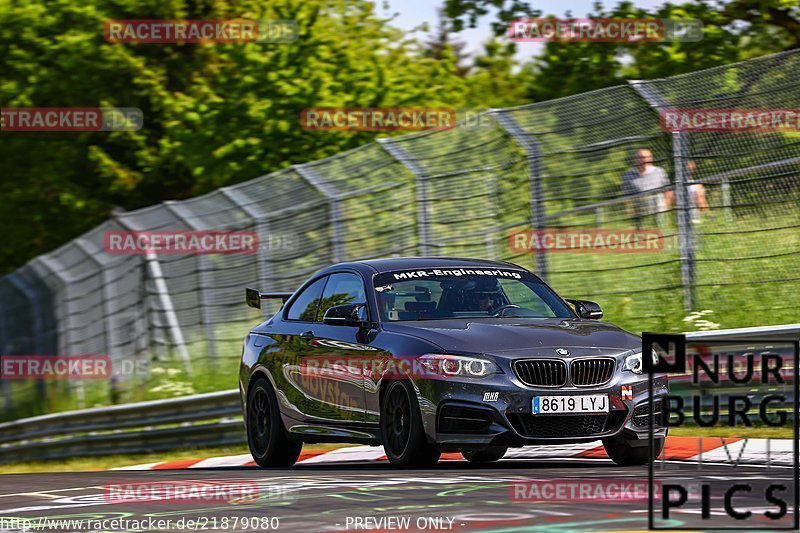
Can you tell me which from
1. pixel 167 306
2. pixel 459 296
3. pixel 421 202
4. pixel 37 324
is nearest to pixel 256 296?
pixel 459 296

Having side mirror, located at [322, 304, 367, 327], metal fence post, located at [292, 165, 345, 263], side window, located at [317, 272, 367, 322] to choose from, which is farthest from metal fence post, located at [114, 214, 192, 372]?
side mirror, located at [322, 304, 367, 327]

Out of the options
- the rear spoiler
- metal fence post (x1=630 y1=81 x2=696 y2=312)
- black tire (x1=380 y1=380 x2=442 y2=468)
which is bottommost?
black tire (x1=380 y1=380 x2=442 y2=468)

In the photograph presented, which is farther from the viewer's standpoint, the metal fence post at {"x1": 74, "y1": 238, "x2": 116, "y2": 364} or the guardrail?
the metal fence post at {"x1": 74, "y1": 238, "x2": 116, "y2": 364}

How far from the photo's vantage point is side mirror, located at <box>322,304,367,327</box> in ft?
36.9

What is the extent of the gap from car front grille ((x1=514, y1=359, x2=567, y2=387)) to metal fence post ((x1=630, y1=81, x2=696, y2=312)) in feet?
16.0

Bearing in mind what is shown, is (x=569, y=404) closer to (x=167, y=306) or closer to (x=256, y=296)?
(x=256, y=296)

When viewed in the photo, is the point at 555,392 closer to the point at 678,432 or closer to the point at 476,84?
the point at 678,432

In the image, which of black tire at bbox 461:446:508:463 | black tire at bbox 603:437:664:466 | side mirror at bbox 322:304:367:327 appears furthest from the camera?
side mirror at bbox 322:304:367:327

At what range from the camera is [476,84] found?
45.6 metres

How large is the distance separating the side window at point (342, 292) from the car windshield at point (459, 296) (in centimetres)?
19

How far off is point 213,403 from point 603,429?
7403 millimetres

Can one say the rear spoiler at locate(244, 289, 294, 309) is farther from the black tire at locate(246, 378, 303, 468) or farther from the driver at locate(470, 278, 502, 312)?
the driver at locate(470, 278, 502, 312)

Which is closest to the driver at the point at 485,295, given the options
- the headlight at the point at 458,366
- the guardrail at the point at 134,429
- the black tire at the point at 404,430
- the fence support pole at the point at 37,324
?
the black tire at the point at 404,430

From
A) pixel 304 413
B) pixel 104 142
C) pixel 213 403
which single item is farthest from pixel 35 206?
pixel 304 413
